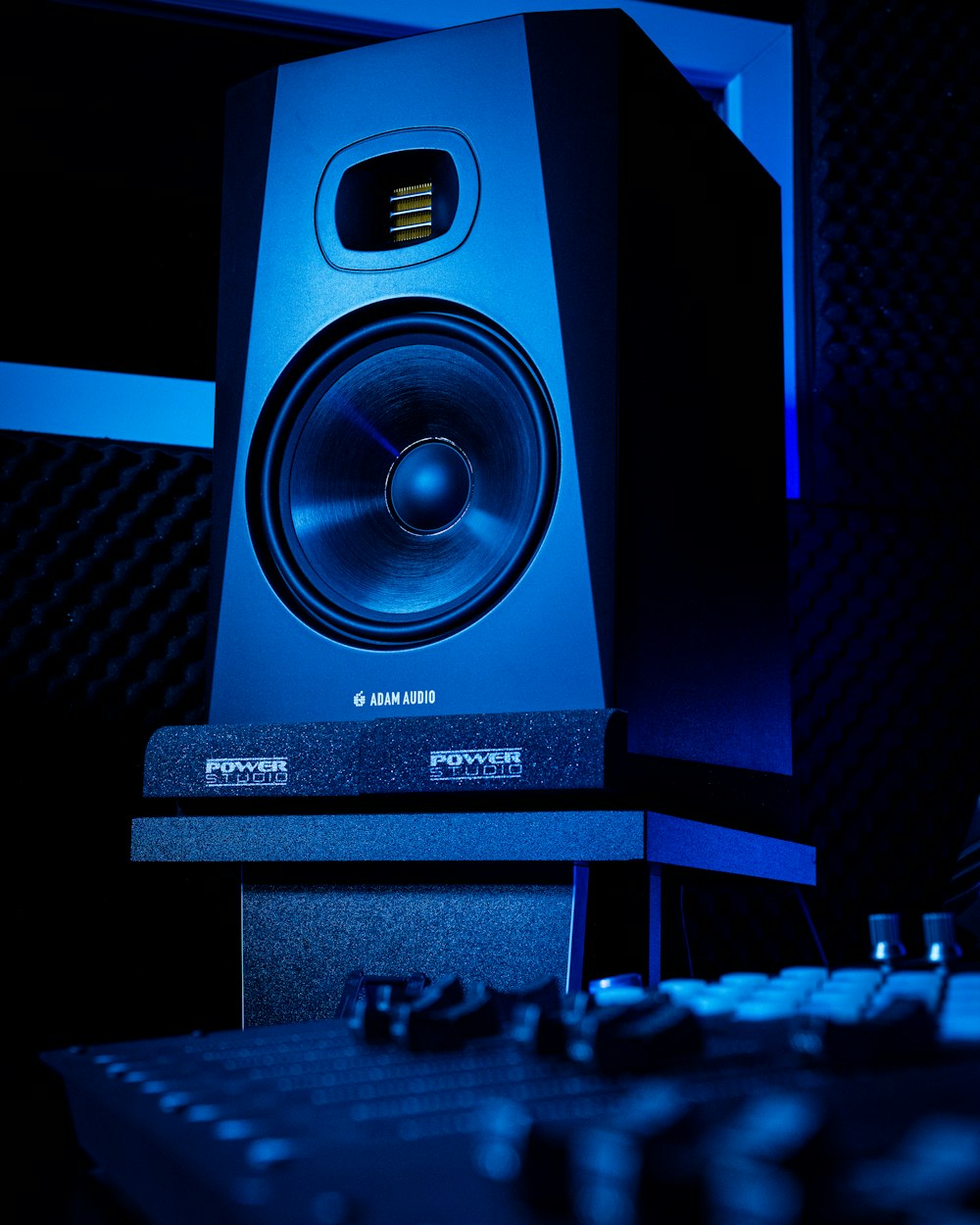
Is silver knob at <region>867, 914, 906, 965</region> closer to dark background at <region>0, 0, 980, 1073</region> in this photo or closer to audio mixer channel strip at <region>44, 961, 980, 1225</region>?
audio mixer channel strip at <region>44, 961, 980, 1225</region>

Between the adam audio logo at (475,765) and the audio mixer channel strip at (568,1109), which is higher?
the adam audio logo at (475,765)

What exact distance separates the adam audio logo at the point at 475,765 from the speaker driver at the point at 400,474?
0.31 feet

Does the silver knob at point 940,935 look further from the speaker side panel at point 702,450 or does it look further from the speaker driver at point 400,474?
the speaker driver at point 400,474

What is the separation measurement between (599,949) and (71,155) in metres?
0.93

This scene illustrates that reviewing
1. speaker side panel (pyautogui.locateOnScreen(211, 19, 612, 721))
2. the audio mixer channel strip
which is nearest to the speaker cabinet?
speaker side panel (pyautogui.locateOnScreen(211, 19, 612, 721))

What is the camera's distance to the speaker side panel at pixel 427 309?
719 millimetres

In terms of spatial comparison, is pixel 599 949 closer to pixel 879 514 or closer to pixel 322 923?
pixel 322 923

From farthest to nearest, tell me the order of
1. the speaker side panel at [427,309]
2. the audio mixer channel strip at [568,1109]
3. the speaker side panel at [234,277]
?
the speaker side panel at [234,277] < the speaker side panel at [427,309] < the audio mixer channel strip at [568,1109]

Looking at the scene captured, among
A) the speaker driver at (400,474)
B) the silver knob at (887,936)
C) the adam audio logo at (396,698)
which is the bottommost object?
the silver knob at (887,936)

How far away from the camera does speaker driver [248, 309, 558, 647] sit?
764mm

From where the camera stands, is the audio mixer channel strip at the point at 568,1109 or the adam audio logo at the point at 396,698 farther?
the adam audio logo at the point at 396,698

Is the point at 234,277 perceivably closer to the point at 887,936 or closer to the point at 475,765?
the point at 475,765

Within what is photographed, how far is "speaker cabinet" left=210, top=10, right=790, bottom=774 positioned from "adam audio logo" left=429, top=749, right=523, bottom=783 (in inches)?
1.9

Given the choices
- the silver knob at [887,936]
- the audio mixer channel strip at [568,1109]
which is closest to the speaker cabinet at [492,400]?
the silver knob at [887,936]
